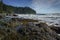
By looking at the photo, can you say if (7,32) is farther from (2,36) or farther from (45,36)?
(45,36)

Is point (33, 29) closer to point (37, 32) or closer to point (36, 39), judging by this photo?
point (37, 32)

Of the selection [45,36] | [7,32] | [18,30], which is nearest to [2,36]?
[7,32]

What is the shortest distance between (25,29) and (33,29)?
0.55m

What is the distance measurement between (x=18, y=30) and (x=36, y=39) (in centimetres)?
168

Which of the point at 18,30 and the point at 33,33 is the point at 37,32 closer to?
the point at 33,33

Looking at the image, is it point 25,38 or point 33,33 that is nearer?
point 25,38

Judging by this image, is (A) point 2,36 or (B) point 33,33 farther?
(B) point 33,33

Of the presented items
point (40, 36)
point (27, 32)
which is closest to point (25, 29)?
point (27, 32)

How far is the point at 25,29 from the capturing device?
1288 centimetres

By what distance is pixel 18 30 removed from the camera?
1306cm

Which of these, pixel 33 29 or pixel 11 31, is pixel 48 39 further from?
pixel 11 31

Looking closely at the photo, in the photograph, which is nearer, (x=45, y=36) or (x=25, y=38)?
(x=25, y=38)

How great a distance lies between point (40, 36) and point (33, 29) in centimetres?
89

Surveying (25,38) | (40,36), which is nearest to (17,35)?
(25,38)
